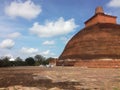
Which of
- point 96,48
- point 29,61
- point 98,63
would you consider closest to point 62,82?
point 98,63

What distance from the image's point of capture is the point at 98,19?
43.0m

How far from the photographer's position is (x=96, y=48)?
117ft

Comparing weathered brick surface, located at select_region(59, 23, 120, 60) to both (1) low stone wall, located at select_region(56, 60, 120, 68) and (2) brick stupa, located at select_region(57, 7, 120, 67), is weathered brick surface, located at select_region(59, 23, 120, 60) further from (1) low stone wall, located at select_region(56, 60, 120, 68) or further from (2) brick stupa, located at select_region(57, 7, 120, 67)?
(1) low stone wall, located at select_region(56, 60, 120, 68)

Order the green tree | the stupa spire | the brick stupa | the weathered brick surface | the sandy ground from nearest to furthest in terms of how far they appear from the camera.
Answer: the sandy ground
the brick stupa
the weathered brick surface
the stupa spire
the green tree

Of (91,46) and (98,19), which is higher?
(98,19)

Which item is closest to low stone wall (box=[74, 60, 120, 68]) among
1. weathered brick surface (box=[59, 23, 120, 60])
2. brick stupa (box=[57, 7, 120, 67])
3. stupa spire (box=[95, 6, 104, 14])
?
brick stupa (box=[57, 7, 120, 67])

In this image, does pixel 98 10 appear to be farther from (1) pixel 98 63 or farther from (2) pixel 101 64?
(2) pixel 101 64

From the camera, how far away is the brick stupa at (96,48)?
34.3m

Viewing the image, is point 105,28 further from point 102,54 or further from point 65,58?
point 65,58

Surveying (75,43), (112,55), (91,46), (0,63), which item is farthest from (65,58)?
(0,63)

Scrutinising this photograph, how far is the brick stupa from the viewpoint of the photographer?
1350 inches

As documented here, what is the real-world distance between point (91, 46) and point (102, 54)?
2.62 meters

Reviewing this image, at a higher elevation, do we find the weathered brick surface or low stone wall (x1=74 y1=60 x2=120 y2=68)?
the weathered brick surface

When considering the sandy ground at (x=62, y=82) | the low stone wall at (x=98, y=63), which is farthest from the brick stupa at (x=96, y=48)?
the sandy ground at (x=62, y=82)
